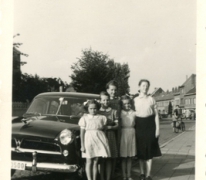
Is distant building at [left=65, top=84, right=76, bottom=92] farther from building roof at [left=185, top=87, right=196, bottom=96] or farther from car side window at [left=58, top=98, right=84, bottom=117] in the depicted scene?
building roof at [left=185, top=87, right=196, bottom=96]

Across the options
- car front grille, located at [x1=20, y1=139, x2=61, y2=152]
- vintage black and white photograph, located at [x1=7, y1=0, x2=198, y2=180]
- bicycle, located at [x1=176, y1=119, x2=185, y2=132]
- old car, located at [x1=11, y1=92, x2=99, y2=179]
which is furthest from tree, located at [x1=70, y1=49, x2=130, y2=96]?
bicycle, located at [x1=176, y1=119, x2=185, y2=132]

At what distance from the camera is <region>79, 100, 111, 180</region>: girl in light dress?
3.28 m

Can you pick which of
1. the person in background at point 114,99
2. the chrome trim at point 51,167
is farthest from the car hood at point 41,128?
the person in background at point 114,99

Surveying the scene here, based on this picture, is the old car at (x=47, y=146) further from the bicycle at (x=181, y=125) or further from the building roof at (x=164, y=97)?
the bicycle at (x=181, y=125)

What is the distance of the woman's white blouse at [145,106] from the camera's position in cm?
354

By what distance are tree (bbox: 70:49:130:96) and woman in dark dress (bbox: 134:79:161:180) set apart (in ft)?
0.95

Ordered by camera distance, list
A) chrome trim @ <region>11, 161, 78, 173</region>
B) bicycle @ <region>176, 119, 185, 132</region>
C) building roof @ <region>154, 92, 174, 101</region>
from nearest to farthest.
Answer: chrome trim @ <region>11, 161, 78, 173</region>
building roof @ <region>154, 92, 174, 101</region>
bicycle @ <region>176, 119, 185, 132</region>

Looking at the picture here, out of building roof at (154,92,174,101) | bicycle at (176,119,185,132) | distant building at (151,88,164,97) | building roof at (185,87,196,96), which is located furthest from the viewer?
bicycle at (176,119,185,132)

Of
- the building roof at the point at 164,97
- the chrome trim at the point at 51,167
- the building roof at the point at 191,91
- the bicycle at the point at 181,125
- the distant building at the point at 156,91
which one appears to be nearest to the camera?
the chrome trim at the point at 51,167

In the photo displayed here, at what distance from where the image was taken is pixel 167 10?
11.9ft

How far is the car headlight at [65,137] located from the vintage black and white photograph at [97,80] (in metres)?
0.01
